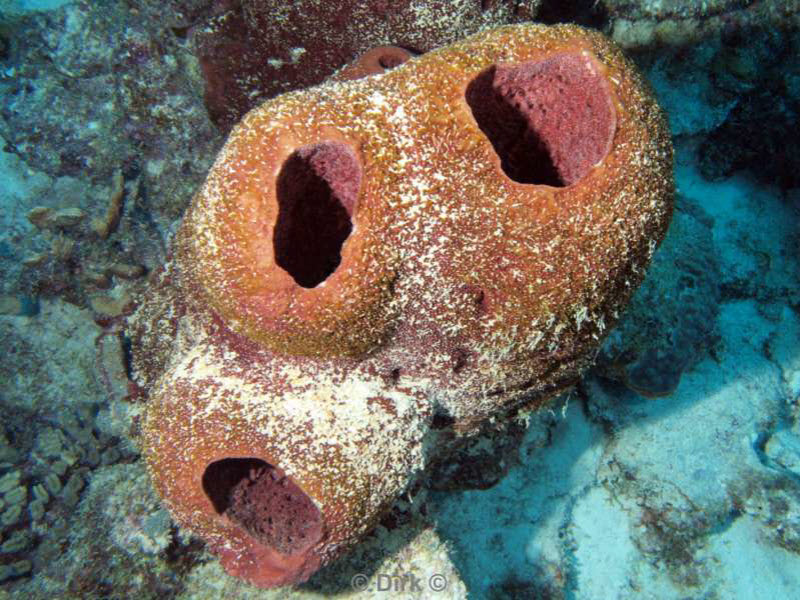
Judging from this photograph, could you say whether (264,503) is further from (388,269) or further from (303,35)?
(303,35)

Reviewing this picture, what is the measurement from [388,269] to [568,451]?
331cm

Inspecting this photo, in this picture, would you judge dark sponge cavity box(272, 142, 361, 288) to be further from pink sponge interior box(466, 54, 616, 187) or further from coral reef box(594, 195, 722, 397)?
coral reef box(594, 195, 722, 397)

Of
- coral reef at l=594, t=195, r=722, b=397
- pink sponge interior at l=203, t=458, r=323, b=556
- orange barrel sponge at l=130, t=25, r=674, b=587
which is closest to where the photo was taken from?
orange barrel sponge at l=130, t=25, r=674, b=587

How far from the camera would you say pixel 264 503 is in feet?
7.07

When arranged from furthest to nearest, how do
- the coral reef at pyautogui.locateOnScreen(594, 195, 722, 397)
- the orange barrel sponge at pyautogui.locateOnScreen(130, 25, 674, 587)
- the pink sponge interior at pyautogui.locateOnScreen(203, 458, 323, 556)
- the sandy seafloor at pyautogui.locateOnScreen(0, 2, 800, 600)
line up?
the coral reef at pyautogui.locateOnScreen(594, 195, 722, 397) → the sandy seafloor at pyautogui.locateOnScreen(0, 2, 800, 600) → the pink sponge interior at pyautogui.locateOnScreen(203, 458, 323, 556) → the orange barrel sponge at pyautogui.locateOnScreen(130, 25, 674, 587)

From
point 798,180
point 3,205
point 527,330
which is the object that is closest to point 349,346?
point 527,330

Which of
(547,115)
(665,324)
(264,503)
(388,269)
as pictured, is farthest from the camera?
(665,324)

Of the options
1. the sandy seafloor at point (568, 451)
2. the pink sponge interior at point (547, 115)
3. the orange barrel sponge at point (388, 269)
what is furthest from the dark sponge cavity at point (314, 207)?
the sandy seafloor at point (568, 451)

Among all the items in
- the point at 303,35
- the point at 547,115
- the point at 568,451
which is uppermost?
the point at 303,35

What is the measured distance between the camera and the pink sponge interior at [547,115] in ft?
5.83

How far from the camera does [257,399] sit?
205 centimetres

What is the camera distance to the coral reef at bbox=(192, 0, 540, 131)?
Result: 2689 mm

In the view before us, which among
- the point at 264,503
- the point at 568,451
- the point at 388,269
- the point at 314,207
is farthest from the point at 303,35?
the point at 568,451

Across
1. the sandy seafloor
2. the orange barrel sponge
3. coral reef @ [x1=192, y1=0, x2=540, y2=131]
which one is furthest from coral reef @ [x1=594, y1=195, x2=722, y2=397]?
coral reef @ [x1=192, y1=0, x2=540, y2=131]
